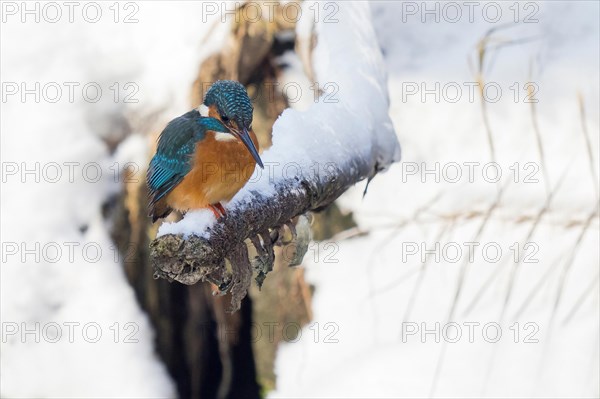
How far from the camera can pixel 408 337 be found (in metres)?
3.26

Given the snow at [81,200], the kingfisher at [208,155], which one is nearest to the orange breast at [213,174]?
the kingfisher at [208,155]

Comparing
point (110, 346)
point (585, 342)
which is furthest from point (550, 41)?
point (110, 346)

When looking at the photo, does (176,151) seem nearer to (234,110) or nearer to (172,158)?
(172,158)

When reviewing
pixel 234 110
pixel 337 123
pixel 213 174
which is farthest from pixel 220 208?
pixel 337 123

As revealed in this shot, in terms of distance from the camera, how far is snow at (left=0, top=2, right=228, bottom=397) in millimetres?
3541

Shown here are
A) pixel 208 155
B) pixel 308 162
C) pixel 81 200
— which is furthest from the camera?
pixel 81 200

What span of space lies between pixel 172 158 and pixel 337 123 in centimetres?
54

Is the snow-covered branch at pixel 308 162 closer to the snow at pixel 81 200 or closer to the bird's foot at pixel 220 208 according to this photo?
the bird's foot at pixel 220 208

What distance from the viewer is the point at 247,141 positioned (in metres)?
2.04

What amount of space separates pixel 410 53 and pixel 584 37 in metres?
0.71

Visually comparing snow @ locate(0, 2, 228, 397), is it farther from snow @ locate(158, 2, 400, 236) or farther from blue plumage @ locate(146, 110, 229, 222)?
blue plumage @ locate(146, 110, 229, 222)

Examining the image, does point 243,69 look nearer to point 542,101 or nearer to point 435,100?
point 435,100

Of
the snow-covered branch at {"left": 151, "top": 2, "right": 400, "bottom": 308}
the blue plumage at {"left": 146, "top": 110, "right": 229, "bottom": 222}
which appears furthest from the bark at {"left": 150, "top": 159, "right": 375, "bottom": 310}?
the blue plumage at {"left": 146, "top": 110, "right": 229, "bottom": 222}

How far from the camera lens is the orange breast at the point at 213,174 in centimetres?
203
